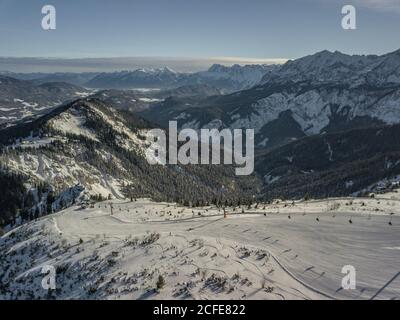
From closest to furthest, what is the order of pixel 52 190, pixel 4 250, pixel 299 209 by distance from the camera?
pixel 4 250 → pixel 299 209 → pixel 52 190

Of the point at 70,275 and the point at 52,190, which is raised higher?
the point at 70,275

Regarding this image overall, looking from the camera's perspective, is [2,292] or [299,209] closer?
[2,292]

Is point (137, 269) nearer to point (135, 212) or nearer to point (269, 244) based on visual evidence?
point (269, 244)

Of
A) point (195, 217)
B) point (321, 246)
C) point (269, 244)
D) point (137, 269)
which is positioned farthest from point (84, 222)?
point (321, 246)

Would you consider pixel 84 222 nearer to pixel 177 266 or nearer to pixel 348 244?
pixel 177 266
